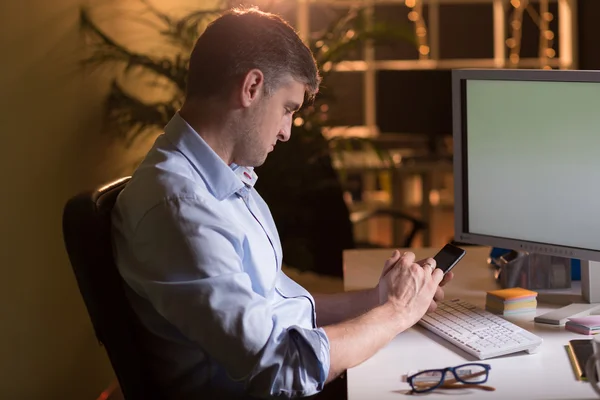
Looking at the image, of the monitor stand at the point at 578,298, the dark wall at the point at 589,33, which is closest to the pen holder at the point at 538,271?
the monitor stand at the point at 578,298

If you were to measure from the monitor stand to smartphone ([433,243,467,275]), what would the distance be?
0.19 meters

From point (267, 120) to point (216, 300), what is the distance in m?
0.38

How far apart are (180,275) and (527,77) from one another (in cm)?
86

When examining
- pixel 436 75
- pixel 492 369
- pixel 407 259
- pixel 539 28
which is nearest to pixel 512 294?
pixel 407 259

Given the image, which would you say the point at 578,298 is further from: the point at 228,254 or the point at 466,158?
the point at 228,254

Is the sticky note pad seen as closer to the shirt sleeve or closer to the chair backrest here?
the shirt sleeve

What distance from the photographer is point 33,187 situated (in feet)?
7.74

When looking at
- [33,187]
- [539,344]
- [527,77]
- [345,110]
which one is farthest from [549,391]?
[345,110]

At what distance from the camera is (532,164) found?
69.9 inches

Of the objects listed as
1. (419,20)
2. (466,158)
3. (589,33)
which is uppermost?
(419,20)

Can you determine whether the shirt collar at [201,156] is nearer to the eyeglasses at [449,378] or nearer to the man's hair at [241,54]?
the man's hair at [241,54]

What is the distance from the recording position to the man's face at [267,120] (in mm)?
1505

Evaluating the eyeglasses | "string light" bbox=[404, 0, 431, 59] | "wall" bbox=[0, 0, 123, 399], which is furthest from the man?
"string light" bbox=[404, 0, 431, 59]

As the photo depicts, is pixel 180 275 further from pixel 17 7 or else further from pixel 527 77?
pixel 17 7
